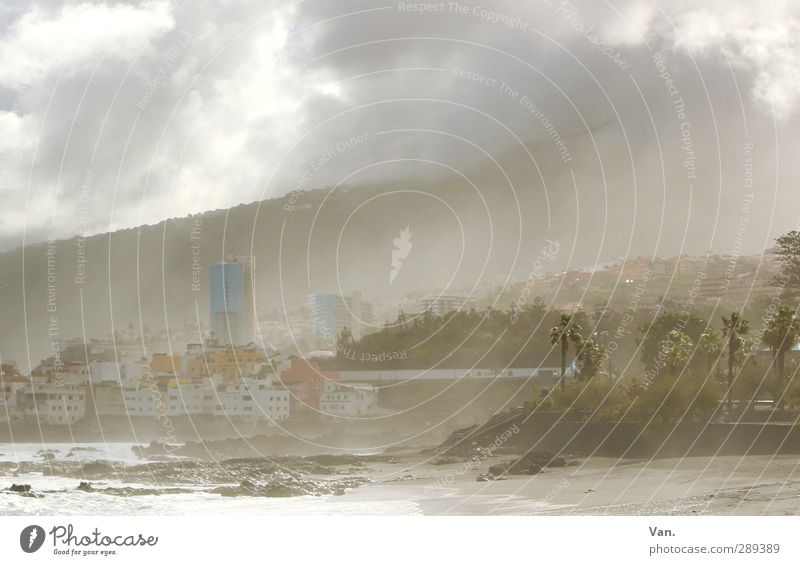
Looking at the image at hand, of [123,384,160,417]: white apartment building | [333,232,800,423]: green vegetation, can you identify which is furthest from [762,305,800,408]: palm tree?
[123,384,160,417]: white apartment building

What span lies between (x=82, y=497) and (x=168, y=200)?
417 centimetres

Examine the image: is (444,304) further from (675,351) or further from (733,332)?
(733,332)

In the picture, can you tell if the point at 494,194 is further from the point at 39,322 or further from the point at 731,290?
the point at 39,322

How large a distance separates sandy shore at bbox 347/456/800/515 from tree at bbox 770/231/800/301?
2.36 meters

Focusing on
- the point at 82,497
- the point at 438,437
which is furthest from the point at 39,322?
the point at 438,437

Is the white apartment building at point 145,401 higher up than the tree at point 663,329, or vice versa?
the tree at point 663,329

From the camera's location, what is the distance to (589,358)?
13867 millimetres

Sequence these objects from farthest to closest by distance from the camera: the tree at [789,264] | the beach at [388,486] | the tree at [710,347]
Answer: the tree at [710,347], the tree at [789,264], the beach at [388,486]

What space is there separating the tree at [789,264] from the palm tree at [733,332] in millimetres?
705

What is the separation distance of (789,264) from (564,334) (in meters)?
3.19

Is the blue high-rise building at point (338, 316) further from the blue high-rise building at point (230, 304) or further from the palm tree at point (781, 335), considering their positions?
the palm tree at point (781, 335)

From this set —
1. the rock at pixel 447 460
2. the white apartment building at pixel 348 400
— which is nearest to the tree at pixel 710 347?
the rock at pixel 447 460

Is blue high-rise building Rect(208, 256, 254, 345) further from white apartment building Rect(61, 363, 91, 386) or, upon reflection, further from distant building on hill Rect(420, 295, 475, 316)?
distant building on hill Rect(420, 295, 475, 316)

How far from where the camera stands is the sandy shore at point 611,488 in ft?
40.8
